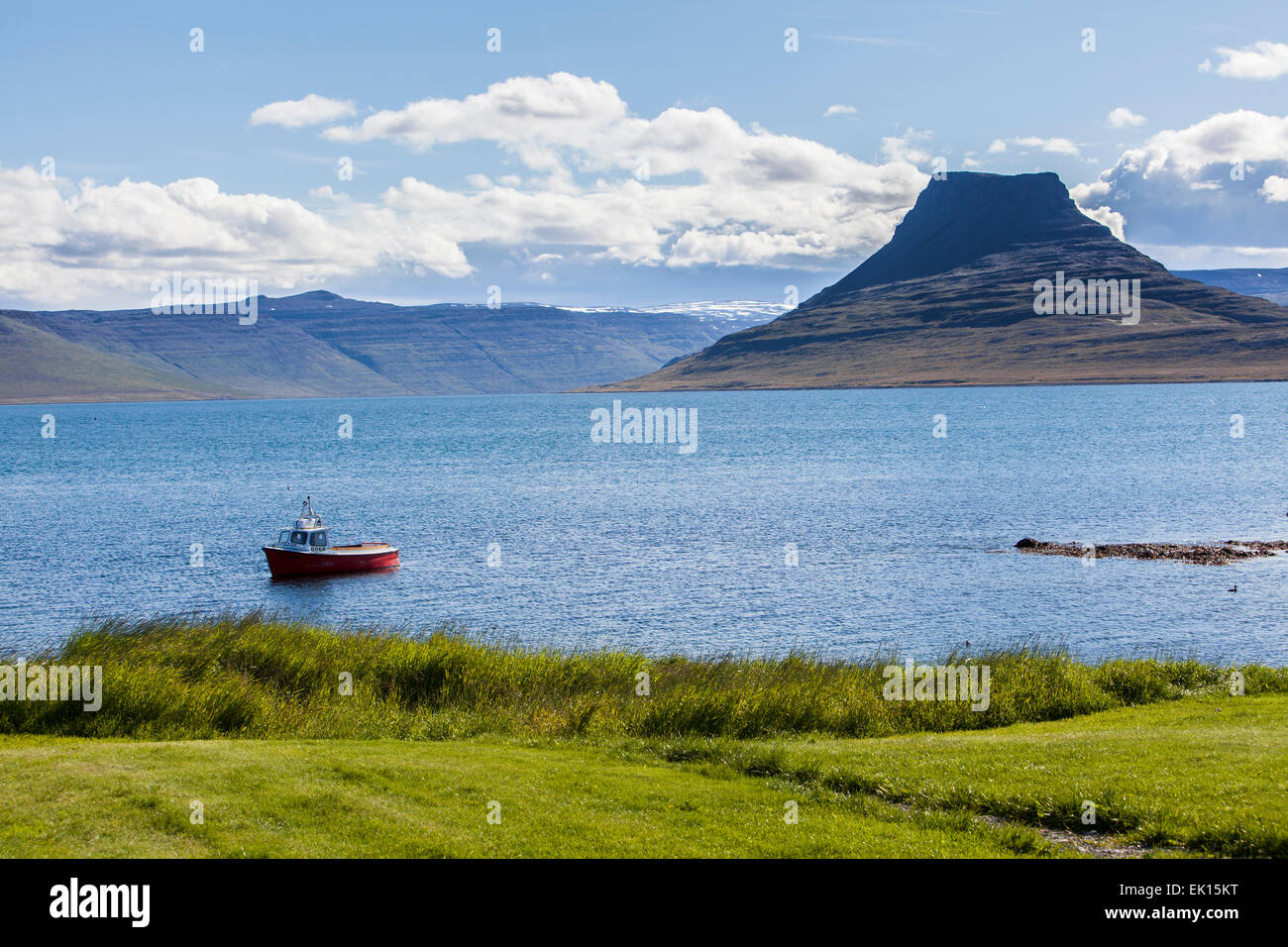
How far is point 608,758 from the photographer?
19.1 meters

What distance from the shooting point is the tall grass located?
71.5 ft

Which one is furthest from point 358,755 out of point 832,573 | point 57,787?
point 832,573

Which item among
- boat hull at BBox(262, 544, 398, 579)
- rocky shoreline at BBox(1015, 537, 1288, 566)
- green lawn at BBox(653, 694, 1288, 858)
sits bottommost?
boat hull at BBox(262, 544, 398, 579)

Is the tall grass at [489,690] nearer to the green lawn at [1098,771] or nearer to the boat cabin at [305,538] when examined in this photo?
the green lawn at [1098,771]

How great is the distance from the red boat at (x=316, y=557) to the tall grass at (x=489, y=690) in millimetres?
26006

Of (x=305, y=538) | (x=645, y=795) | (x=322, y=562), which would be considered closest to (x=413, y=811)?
(x=645, y=795)

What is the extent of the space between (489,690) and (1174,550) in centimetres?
A: 4392

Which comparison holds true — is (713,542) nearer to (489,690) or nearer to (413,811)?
(489,690)

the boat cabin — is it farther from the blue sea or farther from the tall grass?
the tall grass

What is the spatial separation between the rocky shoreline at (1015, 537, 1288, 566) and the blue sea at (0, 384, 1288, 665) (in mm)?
1581

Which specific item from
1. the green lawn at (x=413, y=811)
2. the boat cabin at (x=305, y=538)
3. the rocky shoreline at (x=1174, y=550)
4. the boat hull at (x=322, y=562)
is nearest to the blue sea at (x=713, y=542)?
the boat hull at (x=322, y=562)

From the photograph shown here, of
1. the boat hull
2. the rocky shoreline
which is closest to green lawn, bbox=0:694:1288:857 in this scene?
the rocky shoreline
